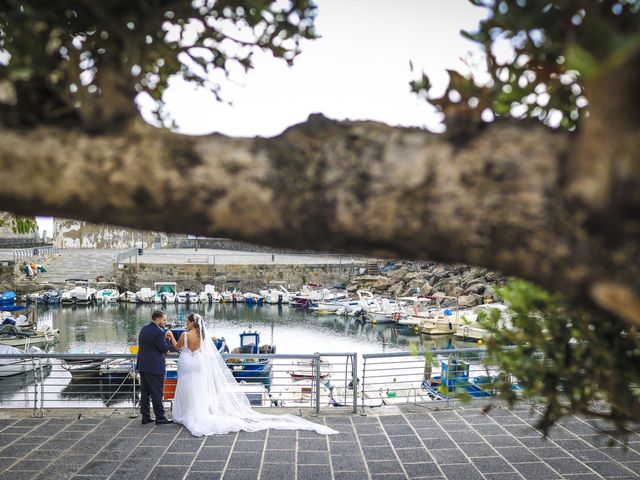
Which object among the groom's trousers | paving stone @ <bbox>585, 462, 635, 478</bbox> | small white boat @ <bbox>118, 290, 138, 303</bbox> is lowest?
small white boat @ <bbox>118, 290, 138, 303</bbox>

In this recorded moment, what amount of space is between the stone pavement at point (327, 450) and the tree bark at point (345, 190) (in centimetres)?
446

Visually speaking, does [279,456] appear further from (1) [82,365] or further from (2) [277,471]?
(1) [82,365]

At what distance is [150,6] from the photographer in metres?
1.90

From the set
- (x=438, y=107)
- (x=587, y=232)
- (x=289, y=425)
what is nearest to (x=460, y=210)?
(x=587, y=232)

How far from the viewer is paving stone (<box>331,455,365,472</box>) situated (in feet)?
19.5

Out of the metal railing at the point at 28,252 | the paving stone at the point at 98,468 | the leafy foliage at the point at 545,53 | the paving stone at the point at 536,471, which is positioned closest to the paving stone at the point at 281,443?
the paving stone at the point at 98,468

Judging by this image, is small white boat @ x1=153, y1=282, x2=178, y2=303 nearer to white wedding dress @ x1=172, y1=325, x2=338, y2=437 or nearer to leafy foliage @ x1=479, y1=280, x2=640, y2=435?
white wedding dress @ x1=172, y1=325, x2=338, y2=437

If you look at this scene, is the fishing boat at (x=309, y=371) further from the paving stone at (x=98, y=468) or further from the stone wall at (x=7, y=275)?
the stone wall at (x=7, y=275)

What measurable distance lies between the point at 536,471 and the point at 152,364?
4.58 meters

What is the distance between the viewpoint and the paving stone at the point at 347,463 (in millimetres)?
5930

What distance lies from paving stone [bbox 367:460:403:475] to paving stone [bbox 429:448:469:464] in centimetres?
47

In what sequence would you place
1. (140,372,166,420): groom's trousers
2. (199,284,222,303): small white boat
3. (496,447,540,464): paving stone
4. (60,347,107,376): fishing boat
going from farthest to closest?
(199,284,222,303): small white boat → (60,347,107,376): fishing boat → (140,372,166,420): groom's trousers → (496,447,540,464): paving stone

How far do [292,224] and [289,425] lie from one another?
5.85 meters

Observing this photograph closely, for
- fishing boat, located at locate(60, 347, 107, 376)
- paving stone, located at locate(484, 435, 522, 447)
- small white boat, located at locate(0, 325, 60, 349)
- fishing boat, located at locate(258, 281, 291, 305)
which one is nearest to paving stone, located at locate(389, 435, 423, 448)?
paving stone, located at locate(484, 435, 522, 447)
